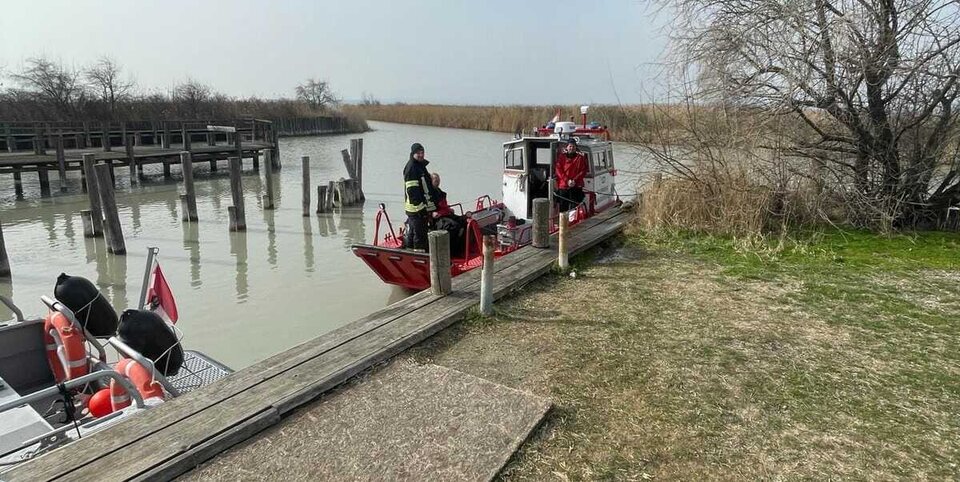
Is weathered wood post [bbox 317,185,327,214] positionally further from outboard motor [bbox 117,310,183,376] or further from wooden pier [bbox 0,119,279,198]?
outboard motor [bbox 117,310,183,376]

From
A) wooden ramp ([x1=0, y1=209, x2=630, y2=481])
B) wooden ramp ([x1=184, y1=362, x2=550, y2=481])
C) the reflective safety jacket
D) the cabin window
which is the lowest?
wooden ramp ([x1=184, y1=362, x2=550, y2=481])

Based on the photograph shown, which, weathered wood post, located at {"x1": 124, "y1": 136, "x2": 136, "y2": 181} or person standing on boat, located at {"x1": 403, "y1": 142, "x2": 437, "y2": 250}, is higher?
weathered wood post, located at {"x1": 124, "y1": 136, "x2": 136, "y2": 181}

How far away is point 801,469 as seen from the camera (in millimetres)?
3436

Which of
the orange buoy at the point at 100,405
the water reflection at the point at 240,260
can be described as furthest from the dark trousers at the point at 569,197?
the orange buoy at the point at 100,405

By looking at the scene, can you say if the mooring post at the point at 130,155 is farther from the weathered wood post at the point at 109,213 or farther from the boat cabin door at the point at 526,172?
the boat cabin door at the point at 526,172

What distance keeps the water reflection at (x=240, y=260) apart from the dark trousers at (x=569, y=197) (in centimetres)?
595

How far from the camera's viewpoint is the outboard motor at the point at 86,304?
5316 millimetres

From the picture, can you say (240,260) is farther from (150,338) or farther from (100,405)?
(100,405)

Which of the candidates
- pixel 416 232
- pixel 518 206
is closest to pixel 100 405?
pixel 416 232

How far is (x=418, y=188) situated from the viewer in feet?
25.7

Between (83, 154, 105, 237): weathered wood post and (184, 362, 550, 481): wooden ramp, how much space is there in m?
12.0

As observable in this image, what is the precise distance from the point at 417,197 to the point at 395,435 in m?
4.63

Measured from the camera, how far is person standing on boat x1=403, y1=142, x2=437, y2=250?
7.64m

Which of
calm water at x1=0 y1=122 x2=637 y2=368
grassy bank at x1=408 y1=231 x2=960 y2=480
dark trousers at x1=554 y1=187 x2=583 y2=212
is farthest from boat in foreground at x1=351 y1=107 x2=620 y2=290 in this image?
grassy bank at x1=408 y1=231 x2=960 y2=480
